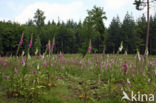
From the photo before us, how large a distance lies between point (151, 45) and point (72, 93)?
5168cm

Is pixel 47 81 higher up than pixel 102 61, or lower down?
lower down

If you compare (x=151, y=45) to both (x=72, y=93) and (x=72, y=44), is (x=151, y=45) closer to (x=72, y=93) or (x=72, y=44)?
(x=72, y=44)

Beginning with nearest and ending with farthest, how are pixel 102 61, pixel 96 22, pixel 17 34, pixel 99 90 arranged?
pixel 99 90 < pixel 102 61 < pixel 96 22 < pixel 17 34

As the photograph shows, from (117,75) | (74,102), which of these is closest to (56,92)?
(74,102)

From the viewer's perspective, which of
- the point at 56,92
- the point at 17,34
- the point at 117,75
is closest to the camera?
the point at 56,92

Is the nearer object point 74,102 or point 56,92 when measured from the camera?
point 74,102

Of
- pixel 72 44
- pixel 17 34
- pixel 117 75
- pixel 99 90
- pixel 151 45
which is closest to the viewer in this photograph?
pixel 99 90

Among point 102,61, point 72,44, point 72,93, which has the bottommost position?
point 72,93

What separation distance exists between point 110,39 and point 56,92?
167 ft

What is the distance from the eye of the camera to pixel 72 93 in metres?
4.50

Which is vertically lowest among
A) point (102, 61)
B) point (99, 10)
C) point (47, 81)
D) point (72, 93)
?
point (72, 93)

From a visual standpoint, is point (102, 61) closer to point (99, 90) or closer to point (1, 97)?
point (99, 90)

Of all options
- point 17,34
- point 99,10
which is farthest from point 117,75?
point 17,34

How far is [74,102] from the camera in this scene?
3508mm
